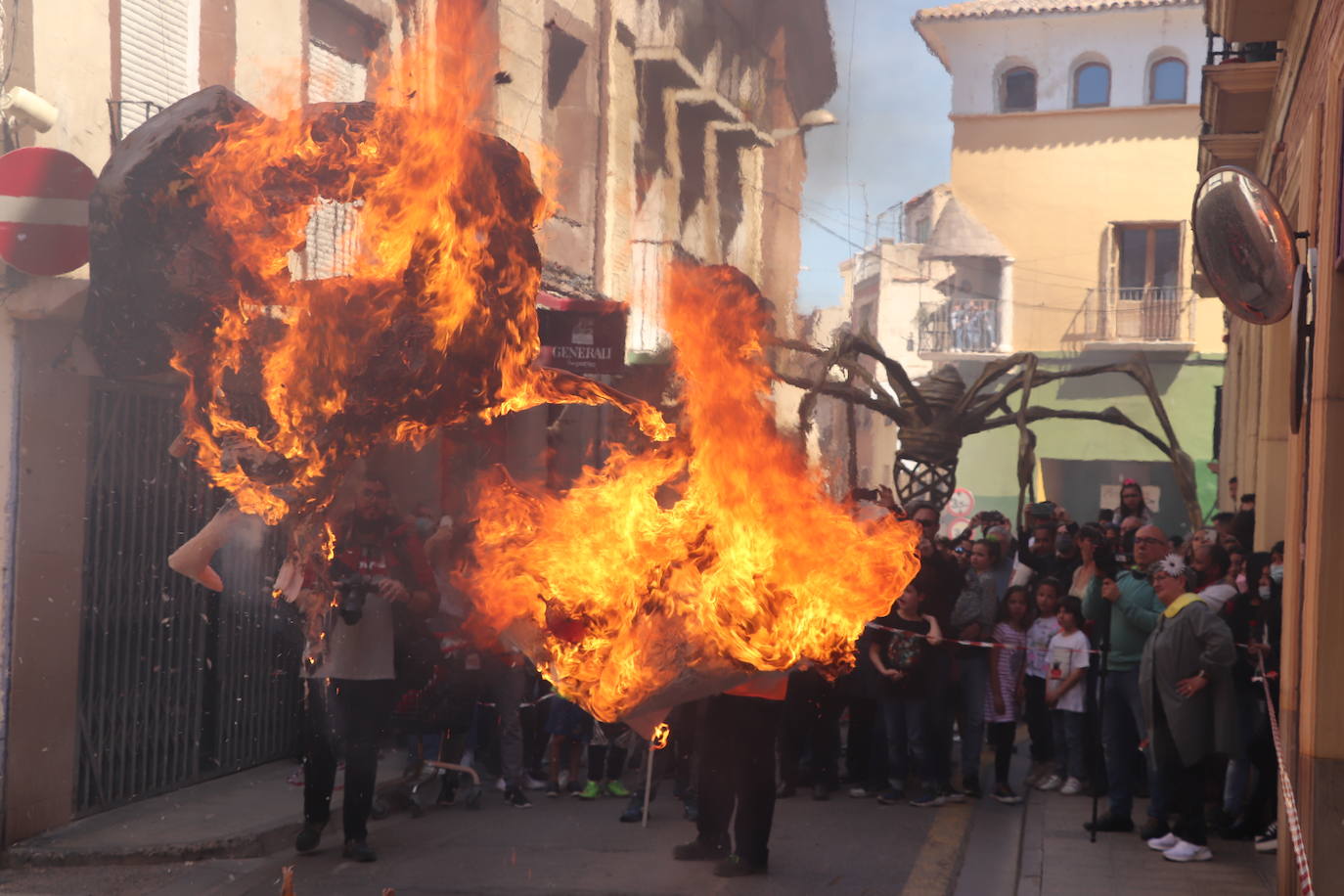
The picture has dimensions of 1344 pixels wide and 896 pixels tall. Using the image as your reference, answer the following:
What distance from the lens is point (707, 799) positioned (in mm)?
8188

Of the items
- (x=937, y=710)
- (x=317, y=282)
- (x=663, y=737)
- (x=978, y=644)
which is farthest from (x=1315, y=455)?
(x=317, y=282)

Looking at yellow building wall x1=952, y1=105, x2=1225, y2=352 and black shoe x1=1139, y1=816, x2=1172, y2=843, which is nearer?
black shoe x1=1139, y1=816, x2=1172, y2=843

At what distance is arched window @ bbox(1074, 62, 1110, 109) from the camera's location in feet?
101

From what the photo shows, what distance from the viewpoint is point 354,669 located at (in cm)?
816

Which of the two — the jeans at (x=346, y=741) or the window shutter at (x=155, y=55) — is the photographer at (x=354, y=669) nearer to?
the jeans at (x=346, y=741)

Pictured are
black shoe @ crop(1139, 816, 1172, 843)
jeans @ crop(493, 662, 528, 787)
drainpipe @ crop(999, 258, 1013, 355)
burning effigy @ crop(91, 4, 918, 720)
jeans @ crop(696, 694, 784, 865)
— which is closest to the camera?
burning effigy @ crop(91, 4, 918, 720)

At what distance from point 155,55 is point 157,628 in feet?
11.7

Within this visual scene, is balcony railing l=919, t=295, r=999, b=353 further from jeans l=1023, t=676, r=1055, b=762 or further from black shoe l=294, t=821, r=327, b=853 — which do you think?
black shoe l=294, t=821, r=327, b=853

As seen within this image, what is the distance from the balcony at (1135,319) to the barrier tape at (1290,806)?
22048 mm

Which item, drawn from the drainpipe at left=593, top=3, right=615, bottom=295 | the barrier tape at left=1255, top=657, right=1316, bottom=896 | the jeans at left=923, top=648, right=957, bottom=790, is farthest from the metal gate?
the barrier tape at left=1255, top=657, right=1316, bottom=896

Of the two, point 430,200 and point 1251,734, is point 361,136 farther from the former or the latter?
point 1251,734

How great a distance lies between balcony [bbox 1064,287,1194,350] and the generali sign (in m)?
19.2

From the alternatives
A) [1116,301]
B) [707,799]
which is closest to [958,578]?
[707,799]

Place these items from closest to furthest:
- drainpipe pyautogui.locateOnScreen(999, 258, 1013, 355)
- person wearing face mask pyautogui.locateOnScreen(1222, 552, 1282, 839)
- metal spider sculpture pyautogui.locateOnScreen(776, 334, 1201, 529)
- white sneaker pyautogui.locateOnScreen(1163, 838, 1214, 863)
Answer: white sneaker pyautogui.locateOnScreen(1163, 838, 1214, 863), person wearing face mask pyautogui.locateOnScreen(1222, 552, 1282, 839), metal spider sculpture pyautogui.locateOnScreen(776, 334, 1201, 529), drainpipe pyautogui.locateOnScreen(999, 258, 1013, 355)
